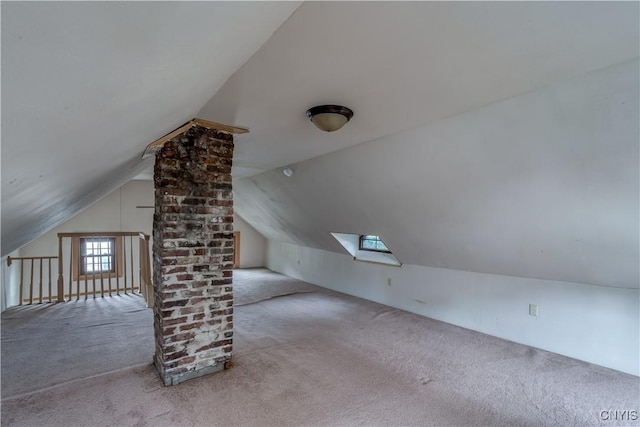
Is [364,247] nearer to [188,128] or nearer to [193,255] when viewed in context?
[193,255]

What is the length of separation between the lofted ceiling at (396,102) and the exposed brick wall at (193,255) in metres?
0.36

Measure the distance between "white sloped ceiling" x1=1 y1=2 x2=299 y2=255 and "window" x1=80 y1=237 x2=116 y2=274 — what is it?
20.4 feet

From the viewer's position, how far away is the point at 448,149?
2.64 m

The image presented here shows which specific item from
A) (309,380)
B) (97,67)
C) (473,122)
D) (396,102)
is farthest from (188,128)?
(309,380)

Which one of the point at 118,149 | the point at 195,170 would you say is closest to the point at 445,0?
the point at 118,149

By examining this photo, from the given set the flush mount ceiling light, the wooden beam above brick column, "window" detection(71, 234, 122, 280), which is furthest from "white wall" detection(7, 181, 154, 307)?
the flush mount ceiling light

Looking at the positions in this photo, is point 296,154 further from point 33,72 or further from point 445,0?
point 33,72

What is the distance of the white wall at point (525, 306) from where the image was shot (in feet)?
9.70

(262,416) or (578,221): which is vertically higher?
(578,221)

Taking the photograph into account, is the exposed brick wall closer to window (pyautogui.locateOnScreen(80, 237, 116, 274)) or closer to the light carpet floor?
the light carpet floor

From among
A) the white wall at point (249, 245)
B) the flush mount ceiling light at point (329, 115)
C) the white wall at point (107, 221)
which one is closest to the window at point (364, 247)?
the flush mount ceiling light at point (329, 115)

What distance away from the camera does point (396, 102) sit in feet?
7.07

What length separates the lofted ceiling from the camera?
0.80 meters

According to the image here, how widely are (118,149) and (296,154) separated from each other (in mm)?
2001
